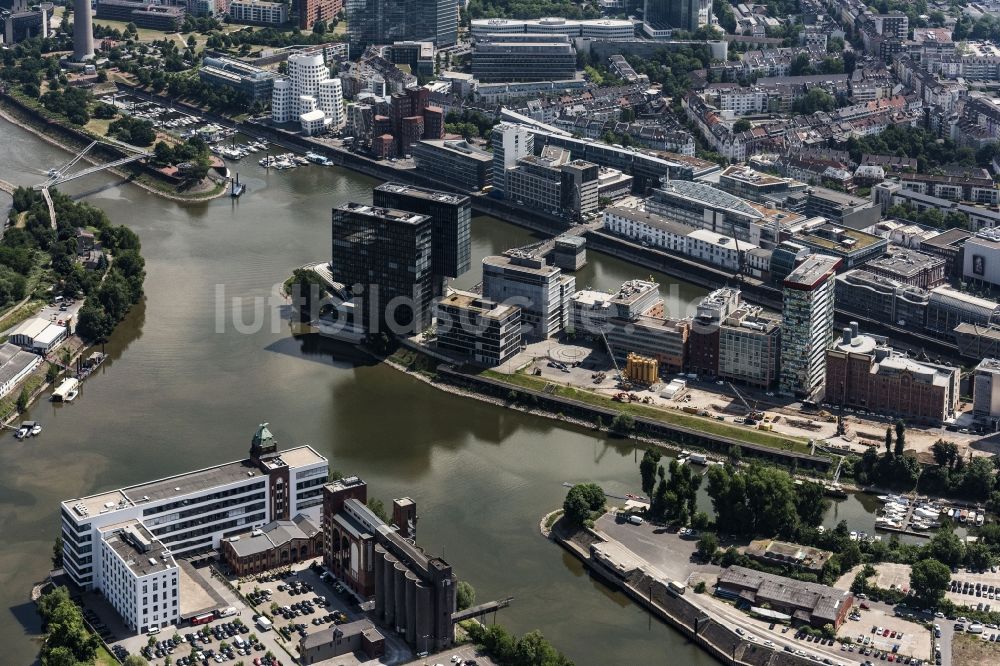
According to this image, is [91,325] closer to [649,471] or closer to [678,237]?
[649,471]

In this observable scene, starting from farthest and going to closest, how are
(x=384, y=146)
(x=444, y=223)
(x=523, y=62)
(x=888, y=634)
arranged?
(x=523, y=62) → (x=384, y=146) → (x=444, y=223) → (x=888, y=634)

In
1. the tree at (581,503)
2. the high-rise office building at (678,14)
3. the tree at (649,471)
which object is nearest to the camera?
the tree at (581,503)

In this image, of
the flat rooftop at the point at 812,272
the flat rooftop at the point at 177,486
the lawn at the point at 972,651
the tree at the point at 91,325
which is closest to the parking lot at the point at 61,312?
the tree at the point at 91,325

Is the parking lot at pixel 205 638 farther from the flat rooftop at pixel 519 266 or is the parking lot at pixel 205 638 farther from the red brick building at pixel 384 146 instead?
the red brick building at pixel 384 146

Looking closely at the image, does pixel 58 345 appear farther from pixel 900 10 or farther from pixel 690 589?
pixel 900 10

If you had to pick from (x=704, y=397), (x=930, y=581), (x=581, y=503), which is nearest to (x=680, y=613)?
(x=581, y=503)

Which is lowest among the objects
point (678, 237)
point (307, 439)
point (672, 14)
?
point (307, 439)
